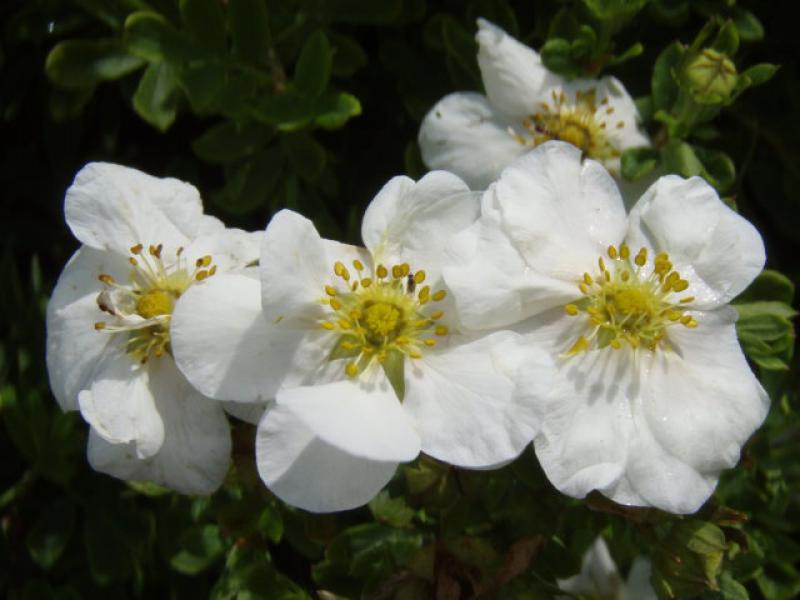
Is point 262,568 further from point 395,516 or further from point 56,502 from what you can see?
point 56,502

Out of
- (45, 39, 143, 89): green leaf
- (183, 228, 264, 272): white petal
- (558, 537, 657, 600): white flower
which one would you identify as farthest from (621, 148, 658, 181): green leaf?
(45, 39, 143, 89): green leaf

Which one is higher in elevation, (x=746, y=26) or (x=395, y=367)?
(x=746, y=26)

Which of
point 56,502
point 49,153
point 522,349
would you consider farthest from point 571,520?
point 49,153

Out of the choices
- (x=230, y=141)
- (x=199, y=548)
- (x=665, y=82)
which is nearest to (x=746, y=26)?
(x=665, y=82)

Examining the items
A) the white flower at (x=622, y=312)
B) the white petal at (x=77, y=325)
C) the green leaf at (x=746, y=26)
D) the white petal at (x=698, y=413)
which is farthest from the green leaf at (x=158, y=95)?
the green leaf at (x=746, y=26)

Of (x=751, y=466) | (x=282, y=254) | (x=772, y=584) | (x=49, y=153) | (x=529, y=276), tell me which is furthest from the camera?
(x=49, y=153)

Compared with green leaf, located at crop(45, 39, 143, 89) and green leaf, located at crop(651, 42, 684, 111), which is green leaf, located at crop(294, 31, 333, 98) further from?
green leaf, located at crop(651, 42, 684, 111)

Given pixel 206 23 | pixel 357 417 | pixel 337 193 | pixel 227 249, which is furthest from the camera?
pixel 337 193

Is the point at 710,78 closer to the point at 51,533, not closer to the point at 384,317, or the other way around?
the point at 384,317
